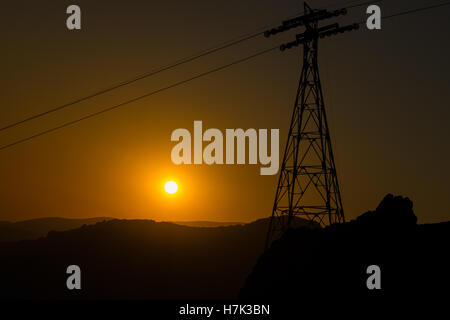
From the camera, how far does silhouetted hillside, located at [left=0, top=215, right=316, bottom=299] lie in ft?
492

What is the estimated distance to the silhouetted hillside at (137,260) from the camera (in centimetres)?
15000

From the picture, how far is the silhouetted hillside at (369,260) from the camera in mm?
26094

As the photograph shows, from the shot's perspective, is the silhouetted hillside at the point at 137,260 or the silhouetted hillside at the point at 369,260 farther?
the silhouetted hillside at the point at 137,260

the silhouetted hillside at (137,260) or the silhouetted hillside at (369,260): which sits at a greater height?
the silhouetted hillside at (137,260)

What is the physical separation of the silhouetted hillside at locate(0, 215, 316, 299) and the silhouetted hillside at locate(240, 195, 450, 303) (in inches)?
4263

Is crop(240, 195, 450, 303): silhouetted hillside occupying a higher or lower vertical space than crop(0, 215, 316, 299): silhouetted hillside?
lower

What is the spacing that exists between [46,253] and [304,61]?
152m

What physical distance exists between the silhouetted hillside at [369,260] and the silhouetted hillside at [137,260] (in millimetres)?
108271

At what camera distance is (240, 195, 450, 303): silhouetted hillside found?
26.1 metres

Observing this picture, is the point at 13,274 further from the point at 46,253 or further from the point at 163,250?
the point at 163,250

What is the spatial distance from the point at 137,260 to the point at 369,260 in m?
143

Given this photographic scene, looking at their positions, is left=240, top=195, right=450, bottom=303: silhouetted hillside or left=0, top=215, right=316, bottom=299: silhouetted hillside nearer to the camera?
left=240, top=195, right=450, bottom=303: silhouetted hillside

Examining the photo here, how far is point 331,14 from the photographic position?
1308 inches
